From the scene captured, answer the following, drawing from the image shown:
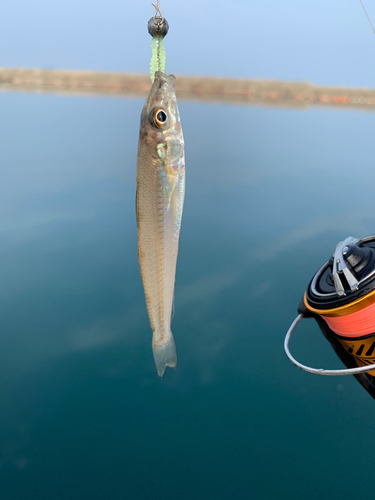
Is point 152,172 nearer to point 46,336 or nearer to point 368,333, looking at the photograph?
point 368,333

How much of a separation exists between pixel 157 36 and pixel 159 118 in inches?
10.3

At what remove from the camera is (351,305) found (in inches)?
104

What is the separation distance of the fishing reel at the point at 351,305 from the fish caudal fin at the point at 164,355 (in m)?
1.40

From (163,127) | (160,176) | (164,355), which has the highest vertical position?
(163,127)

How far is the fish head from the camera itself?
45.4 inches

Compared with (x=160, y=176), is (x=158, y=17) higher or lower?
higher

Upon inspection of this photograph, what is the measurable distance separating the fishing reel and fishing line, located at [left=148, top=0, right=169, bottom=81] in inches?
85.9

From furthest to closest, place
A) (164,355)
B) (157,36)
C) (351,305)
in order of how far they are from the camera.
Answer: (351,305) < (164,355) < (157,36)

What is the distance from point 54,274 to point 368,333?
619 cm

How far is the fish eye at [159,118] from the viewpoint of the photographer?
46.2 inches

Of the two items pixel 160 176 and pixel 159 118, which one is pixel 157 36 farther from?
pixel 160 176

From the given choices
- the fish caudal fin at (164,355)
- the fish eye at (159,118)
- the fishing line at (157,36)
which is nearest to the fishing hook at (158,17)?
the fishing line at (157,36)

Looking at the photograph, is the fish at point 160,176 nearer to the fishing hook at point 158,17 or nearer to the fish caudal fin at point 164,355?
the fishing hook at point 158,17

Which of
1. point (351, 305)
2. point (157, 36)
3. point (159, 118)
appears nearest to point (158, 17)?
point (157, 36)
